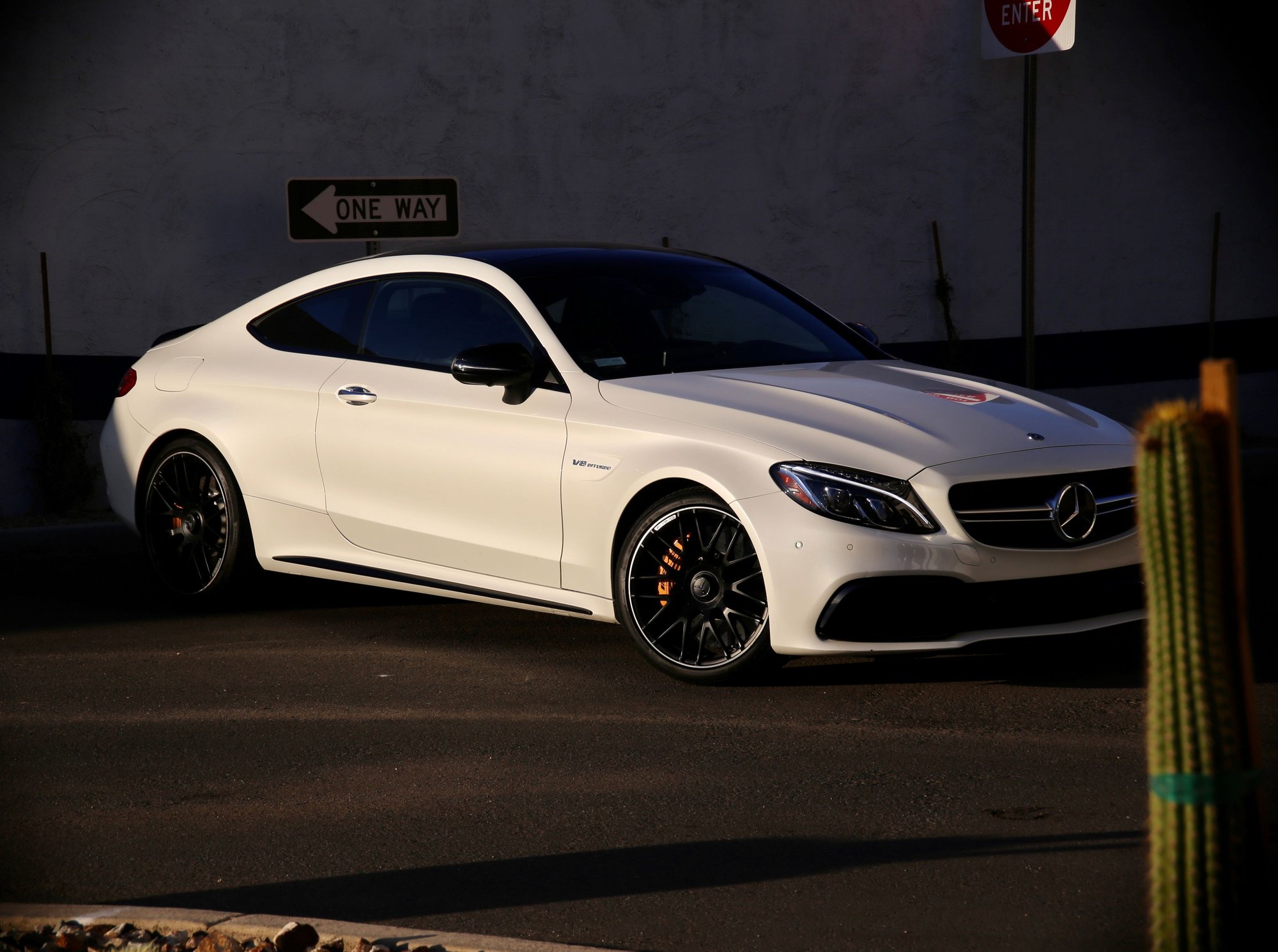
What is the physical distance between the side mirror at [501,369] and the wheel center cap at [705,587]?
108cm

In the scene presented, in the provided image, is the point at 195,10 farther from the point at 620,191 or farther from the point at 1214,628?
the point at 1214,628

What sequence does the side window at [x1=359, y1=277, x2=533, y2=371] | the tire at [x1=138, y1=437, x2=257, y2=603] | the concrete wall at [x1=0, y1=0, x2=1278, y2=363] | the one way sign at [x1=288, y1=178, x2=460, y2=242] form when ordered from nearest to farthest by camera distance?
the side window at [x1=359, y1=277, x2=533, y2=371]
the tire at [x1=138, y1=437, x2=257, y2=603]
the one way sign at [x1=288, y1=178, x2=460, y2=242]
the concrete wall at [x1=0, y1=0, x2=1278, y2=363]

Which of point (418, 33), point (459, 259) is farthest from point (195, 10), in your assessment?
point (459, 259)

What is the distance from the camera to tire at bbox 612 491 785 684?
19.5ft

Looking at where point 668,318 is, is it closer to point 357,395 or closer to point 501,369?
point 501,369

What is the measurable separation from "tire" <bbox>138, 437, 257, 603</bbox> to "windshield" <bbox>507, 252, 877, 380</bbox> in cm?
176

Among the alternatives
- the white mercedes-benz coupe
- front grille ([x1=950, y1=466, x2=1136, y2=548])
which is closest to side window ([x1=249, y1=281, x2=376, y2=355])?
the white mercedes-benz coupe

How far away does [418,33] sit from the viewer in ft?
38.4

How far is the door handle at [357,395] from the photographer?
7.06 m

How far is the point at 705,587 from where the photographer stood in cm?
600

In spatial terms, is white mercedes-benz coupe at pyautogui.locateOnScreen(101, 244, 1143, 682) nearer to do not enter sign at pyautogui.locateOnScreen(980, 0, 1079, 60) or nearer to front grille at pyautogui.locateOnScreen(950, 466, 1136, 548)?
front grille at pyautogui.locateOnScreen(950, 466, 1136, 548)

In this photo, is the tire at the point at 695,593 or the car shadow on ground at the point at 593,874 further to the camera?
the tire at the point at 695,593

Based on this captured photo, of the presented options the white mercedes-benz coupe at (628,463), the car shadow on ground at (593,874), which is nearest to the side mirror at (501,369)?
the white mercedes-benz coupe at (628,463)

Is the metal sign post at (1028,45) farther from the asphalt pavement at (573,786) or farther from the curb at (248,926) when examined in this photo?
the curb at (248,926)
